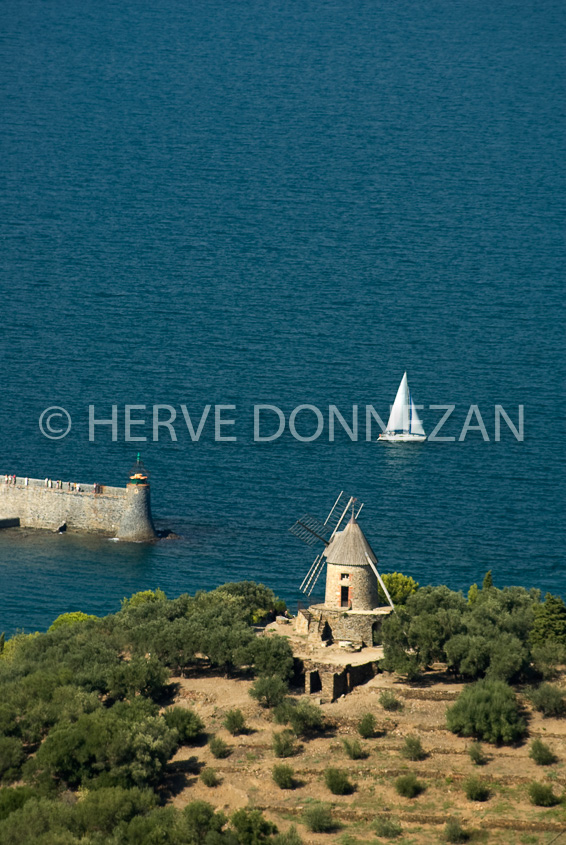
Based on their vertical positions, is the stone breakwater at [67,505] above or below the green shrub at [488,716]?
above

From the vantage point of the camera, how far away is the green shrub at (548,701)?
215ft

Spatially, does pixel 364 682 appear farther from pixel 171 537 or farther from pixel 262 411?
pixel 262 411

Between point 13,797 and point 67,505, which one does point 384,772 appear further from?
point 67,505

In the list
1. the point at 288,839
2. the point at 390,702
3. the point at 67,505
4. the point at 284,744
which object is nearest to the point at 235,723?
the point at 284,744

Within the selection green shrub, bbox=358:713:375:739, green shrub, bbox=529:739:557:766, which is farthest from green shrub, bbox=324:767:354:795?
green shrub, bbox=529:739:557:766

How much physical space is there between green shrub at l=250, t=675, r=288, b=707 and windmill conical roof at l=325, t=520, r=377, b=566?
8.20 metres

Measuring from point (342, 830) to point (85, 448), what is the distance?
111835 millimetres

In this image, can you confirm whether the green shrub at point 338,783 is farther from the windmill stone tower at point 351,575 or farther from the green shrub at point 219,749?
the windmill stone tower at point 351,575

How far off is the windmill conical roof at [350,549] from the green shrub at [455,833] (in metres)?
18.1

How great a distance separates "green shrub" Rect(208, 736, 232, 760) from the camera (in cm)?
6462

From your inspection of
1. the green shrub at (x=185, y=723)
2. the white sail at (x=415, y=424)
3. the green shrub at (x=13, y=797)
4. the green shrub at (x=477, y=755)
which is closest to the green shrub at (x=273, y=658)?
the green shrub at (x=185, y=723)

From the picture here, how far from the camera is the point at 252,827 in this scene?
57531 millimetres

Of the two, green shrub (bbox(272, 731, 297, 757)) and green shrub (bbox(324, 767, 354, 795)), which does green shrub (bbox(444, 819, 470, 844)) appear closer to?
green shrub (bbox(324, 767, 354, 795))

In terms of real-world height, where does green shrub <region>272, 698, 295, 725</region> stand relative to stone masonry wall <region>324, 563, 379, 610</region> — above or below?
below
